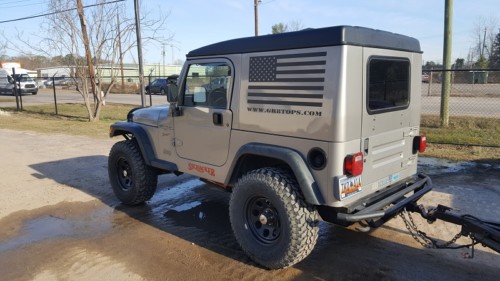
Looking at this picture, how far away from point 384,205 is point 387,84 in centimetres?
117

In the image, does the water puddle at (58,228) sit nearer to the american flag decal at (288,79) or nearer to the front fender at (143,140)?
the front fender at (143,140)

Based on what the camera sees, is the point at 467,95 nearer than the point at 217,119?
No

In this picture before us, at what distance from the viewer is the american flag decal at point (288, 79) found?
3434 mm

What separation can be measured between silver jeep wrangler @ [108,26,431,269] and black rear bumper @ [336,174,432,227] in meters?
0.01

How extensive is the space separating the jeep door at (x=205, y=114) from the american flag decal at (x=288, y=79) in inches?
14.9

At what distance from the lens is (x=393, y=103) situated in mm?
4027

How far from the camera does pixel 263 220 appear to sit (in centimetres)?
387

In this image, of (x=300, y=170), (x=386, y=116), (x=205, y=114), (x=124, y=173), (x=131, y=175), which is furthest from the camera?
(x=124, y=173)

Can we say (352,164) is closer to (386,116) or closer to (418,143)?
(386,116)

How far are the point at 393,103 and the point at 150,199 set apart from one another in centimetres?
380

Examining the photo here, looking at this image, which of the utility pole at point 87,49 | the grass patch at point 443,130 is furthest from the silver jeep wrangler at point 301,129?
the utility pole at point 87,49

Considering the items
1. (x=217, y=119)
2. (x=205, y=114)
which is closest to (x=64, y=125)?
(x=205, y=114)

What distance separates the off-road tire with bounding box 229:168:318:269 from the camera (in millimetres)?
3598

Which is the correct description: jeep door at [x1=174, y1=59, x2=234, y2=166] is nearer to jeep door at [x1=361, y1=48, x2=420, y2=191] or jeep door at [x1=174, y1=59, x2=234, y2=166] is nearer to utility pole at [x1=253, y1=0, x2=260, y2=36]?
jeep door at [x1=361, y1=48, x2=420, y2=191]
